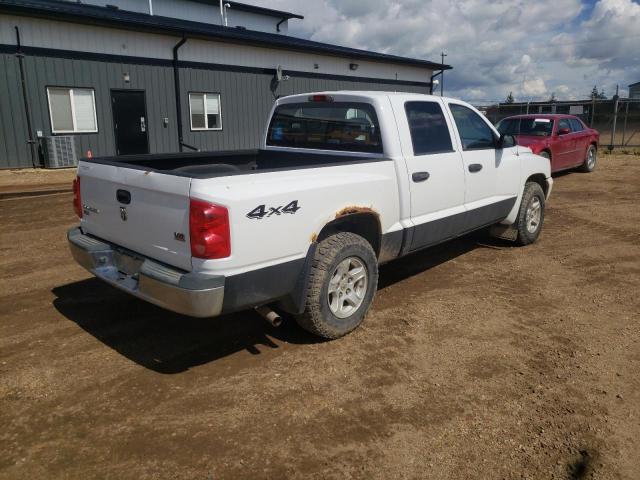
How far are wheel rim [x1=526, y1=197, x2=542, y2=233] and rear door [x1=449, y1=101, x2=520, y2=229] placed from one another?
56 cm

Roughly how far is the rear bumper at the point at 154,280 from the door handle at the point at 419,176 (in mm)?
2170

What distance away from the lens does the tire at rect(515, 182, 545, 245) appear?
6.48m

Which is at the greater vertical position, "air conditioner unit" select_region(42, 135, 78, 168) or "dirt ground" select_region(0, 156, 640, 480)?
"air conditioner unit" select_region(42, 135, 78, 168)

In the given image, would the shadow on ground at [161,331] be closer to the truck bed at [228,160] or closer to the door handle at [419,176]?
the truck bed at [228,160]

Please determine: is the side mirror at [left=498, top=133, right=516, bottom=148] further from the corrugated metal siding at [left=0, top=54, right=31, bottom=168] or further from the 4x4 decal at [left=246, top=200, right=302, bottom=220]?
the corrugated metal siding at [left=0, top=54, right=31, bottom=168]

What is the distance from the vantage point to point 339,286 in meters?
3.97

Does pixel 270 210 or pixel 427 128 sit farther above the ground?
pixel 427 128

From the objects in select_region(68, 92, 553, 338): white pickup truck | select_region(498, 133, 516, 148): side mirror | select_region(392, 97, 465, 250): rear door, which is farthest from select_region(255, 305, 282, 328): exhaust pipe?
select_region(498, 133, 516, 148): side mirror

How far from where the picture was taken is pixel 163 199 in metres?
3.26

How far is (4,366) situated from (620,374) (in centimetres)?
433

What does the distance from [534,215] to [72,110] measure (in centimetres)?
1340

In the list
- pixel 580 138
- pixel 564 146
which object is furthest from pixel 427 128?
pixel 580 138

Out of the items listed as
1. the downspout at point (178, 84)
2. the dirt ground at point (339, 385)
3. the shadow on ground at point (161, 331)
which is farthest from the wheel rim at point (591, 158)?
the shadow on ground at point (161, 331)

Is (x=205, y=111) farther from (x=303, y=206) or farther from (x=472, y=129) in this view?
(x=303, y=206)
